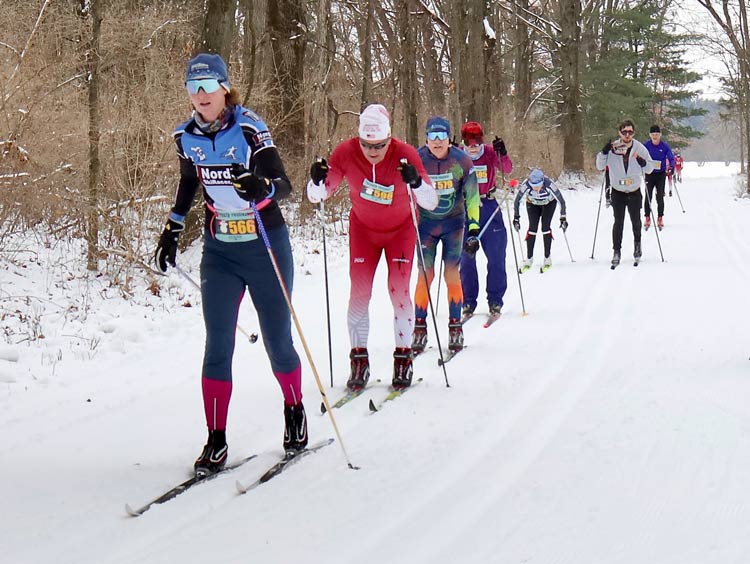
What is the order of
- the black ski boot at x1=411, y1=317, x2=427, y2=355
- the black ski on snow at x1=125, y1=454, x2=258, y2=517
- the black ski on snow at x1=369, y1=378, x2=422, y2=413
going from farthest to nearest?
the black ski boot at x1=411, y1=317, x2=427, y2=355 → the black ski on snow at x1=369, y1=378, x2=422, y2=413 → the black ski on snow at x1=125, y1=454, x2=258, y2=517

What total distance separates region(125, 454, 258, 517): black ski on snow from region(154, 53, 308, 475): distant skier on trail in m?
0.05

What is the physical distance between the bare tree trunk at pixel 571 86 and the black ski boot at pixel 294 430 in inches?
1143

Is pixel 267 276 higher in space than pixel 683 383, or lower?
higher

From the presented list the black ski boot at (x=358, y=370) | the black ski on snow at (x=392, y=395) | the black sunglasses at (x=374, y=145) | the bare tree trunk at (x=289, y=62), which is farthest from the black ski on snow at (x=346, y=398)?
the bare tree trunk at (x=289, y=62)

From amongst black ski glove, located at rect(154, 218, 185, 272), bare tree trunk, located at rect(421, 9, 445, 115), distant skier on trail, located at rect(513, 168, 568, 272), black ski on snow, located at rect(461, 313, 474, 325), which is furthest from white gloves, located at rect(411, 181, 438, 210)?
bare tree trunk, located at rect(421, 9, 445, 115)

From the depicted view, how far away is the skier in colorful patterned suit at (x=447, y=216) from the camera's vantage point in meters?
7.18

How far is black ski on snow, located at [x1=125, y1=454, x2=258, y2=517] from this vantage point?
384 cm

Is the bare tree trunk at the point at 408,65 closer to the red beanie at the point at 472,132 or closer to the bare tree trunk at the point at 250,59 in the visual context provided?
the bare tree trunk at the point at 250,59

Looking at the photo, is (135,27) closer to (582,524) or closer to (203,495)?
(203,495)

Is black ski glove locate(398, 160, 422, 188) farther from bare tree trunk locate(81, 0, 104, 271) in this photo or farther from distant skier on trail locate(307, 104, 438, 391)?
bare tree trunk locate(81, 0, 104, 271)

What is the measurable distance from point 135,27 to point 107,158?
13.3ft

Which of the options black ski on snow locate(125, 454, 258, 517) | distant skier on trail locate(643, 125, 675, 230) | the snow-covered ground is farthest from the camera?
distant skier on trail locate(643, 125, 675, 230)

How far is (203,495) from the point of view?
403 cm

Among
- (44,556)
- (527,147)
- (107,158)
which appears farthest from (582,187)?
(44,556)
